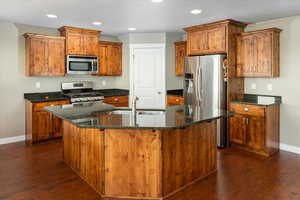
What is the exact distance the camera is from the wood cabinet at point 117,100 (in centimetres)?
630

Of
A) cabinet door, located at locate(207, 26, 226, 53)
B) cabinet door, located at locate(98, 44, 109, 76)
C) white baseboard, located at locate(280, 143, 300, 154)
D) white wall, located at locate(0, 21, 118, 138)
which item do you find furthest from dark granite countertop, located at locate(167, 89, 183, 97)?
white wall, located at locate(0, 21, 118, 138)

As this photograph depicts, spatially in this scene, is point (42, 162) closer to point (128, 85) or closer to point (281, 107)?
point (128, 85)

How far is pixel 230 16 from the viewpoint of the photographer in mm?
4578

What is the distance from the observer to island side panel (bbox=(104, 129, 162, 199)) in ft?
9.37

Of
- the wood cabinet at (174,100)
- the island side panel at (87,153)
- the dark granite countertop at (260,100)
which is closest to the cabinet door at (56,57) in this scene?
the island side panel at (87,153)

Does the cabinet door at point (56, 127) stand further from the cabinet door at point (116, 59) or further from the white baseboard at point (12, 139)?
the cabinet door at point (116, 59)

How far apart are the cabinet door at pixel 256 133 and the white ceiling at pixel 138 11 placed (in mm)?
1919

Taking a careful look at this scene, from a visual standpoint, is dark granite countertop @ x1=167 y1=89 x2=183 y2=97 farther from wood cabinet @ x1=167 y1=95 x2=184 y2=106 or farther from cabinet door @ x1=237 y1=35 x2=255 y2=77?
cabinet door @ x1=237 y1=35 x2=255 y2=77

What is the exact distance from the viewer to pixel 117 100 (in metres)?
6.48

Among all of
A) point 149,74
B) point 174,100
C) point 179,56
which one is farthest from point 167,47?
point 174,100

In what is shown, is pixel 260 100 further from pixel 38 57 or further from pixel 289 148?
pixel 38 57

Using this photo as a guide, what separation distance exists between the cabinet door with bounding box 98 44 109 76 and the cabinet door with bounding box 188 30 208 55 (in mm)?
2322

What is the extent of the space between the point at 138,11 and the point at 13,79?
3.13 metres

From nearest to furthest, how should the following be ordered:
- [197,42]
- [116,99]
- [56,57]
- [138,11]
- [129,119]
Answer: [129,119] → [138,11] → [197,42] → [56,57] → [116,99]
